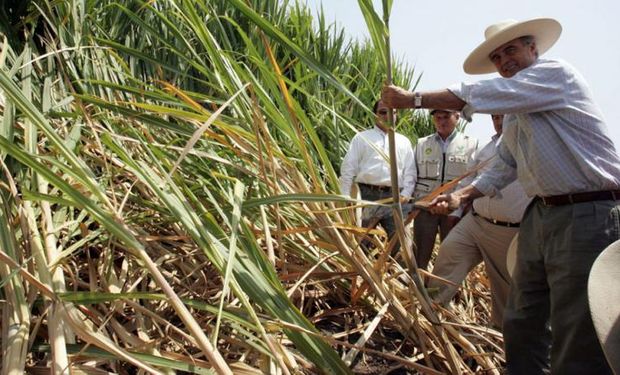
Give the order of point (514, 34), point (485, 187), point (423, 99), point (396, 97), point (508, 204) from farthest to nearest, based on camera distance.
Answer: point (508, 204)
point (485, 187)
point (514, 34)
point (423, 99)
point (396, 97)

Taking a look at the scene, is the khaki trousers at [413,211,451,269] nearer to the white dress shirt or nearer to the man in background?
the man in background

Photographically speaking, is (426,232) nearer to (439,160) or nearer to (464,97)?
(439,160)

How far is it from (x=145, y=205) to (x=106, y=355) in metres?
0.62

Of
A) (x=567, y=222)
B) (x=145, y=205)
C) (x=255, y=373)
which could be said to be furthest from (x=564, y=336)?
(x=145, y=205)

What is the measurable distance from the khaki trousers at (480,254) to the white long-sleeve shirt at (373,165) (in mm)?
772

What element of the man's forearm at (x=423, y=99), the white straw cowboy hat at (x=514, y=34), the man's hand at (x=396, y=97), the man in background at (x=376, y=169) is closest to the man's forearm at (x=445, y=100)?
the man's forearm at (x=423, y=99)

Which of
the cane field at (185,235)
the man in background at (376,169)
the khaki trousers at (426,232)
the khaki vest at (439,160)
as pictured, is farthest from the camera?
the khaki vest at (439,160)

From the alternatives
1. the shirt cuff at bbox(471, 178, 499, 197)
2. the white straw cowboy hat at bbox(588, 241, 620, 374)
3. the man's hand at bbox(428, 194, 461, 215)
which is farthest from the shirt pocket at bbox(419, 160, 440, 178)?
the white straw cowboy hat at bbox(588, 241, 620, 374)

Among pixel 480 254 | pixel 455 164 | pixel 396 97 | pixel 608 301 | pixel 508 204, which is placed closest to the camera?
pixel 608 301

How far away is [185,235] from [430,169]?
2.36 m

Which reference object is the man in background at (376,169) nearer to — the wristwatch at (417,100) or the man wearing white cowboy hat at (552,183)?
the man wearing white cowboy hat at (552,183)

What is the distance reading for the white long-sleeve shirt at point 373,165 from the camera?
11.5ft

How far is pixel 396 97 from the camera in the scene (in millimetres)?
1724

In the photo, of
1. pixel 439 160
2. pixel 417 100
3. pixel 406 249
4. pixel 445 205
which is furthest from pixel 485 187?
pixel 439 160
